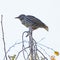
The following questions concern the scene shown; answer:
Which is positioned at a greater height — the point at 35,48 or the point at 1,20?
the point at 1,20

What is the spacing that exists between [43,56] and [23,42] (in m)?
0.30

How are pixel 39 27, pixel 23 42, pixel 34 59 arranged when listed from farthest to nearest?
pixel 39 27 < pixel 23 42 < pixel 34 59

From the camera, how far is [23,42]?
13.6ft

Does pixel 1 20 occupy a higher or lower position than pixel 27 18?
higher

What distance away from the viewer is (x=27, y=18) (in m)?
7.28

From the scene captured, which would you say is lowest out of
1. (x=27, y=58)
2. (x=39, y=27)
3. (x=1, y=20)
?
(x=39, y=27)

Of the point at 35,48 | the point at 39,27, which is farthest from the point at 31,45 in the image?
the point at 39,27

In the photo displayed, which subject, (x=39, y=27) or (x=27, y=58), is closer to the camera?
(x=27, y=58)

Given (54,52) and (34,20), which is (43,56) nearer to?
(54,52)

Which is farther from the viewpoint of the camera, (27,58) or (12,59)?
(12,59)

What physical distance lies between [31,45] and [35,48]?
0.07 metres

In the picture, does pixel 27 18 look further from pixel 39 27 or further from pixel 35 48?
pixel 35 48

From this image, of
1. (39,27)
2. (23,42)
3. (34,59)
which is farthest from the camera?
(39,27)

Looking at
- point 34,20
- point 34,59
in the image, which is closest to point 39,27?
point 34,20
